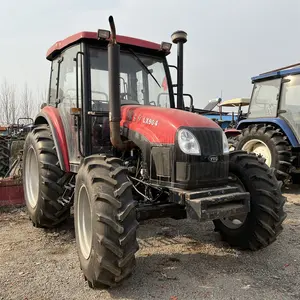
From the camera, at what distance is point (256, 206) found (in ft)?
11.5

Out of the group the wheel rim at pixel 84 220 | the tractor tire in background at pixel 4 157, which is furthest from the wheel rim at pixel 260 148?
the tractor tire in background at pixel 4 157

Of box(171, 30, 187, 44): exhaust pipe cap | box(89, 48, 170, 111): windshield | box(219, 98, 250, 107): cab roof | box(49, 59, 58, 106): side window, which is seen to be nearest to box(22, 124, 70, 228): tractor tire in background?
box(49, 59, 58, 106): side window

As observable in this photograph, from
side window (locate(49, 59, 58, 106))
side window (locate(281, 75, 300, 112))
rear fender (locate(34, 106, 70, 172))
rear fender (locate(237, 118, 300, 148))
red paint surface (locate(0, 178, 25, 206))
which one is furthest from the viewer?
side window (locate(281, 75, 300, 112))

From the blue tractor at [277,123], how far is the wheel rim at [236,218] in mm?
3354

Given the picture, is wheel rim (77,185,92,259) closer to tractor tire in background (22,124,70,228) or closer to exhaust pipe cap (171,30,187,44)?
tractor tire in background (22,124,70,228)

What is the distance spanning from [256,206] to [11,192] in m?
3.87

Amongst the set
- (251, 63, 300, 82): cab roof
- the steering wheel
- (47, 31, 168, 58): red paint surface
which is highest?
(47, 31, 168, 58): red paint surface

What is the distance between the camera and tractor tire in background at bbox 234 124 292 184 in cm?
686

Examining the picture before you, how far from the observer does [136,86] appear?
13.4 feet

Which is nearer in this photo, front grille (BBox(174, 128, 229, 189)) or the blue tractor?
front grille (BBox(174, 128, 229, 189))

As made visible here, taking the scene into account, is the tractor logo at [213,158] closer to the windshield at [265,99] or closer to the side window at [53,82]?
the side window at [53,82]

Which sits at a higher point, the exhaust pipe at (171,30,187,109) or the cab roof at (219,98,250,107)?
the exhaust pipe at (171,30,187,109)

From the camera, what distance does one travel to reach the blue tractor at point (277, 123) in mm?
6957

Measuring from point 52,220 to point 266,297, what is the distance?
8.69ft
